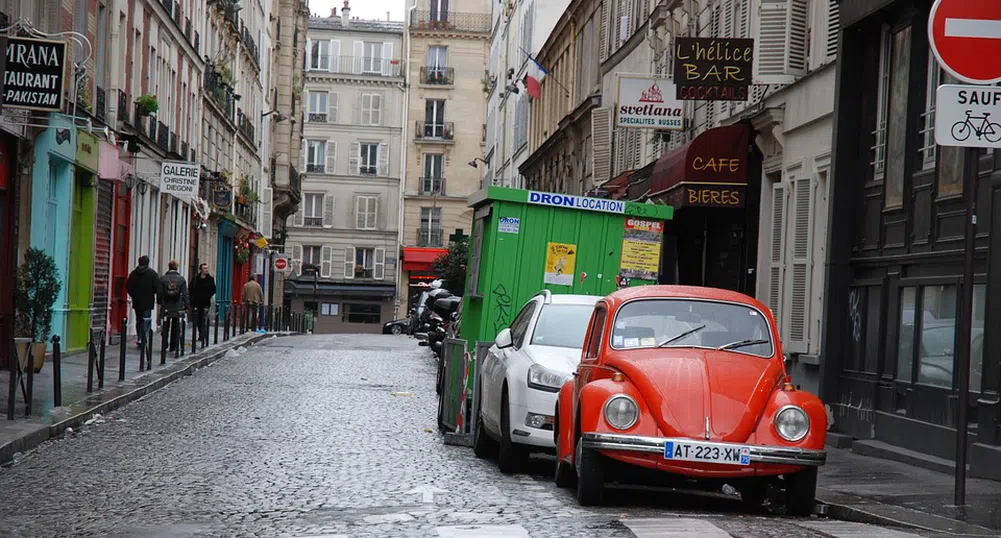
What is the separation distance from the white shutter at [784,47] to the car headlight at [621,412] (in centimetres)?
1137

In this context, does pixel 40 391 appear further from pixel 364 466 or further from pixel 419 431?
pixel 364 466

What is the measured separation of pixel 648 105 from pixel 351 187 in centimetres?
6594

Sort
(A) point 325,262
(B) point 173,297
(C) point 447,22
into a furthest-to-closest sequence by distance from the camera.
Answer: (C) point 447,22
(A) point 325,262
(B) point 173,297

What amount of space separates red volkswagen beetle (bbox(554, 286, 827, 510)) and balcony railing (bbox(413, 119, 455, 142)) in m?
82.0

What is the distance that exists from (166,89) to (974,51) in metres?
32.7

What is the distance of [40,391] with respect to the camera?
18609 mm

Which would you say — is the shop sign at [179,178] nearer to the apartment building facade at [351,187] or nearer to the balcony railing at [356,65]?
the apartment building facade at [351,187]

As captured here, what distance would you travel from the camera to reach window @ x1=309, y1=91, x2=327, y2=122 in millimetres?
92250

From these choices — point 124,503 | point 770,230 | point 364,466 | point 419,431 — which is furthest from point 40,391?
point 770,230

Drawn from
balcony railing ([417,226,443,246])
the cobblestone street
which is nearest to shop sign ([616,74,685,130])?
the cobblestone street

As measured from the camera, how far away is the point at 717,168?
2367 centimetres

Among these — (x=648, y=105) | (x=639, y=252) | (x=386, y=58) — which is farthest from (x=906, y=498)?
(x=386, y=58)

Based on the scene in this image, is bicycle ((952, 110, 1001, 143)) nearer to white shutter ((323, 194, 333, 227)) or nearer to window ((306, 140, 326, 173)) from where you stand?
white shutter ((323, 194, 333, 227))

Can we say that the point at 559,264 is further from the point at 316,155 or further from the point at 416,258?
the point at 316,155
